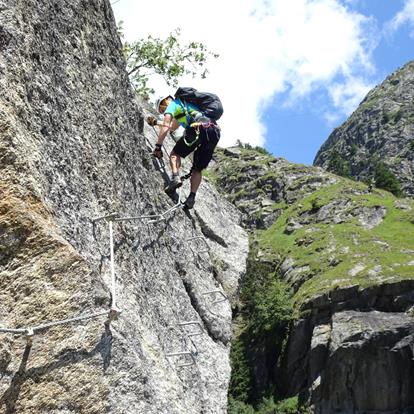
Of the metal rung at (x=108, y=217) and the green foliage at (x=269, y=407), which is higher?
the green foliage at (x=269, y=407)

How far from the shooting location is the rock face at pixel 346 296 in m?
43.5

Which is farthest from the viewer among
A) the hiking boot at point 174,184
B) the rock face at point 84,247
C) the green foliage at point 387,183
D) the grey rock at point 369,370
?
the green foliage at point 387,183

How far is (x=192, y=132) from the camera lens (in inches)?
406

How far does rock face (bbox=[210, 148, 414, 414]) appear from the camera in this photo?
43531mm

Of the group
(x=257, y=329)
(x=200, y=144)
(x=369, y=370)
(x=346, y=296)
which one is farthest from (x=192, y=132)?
(x=257, y=329)

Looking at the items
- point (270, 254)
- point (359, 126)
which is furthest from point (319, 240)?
point (359, 126)

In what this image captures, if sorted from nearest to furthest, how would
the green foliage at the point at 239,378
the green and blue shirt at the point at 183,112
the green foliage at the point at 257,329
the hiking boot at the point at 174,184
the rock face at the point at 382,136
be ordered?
the hiking boot at the point at 174,184
the green and blue shirt at the point at 183,112
the green foliage at the point at 239,378
the green foliage at the point at 257,329
the rock face at the point at 382,136

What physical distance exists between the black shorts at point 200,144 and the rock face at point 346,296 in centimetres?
3725

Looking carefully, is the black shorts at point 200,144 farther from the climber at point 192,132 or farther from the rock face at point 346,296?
the rock face at point 346,296

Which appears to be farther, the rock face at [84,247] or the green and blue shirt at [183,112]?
the green and blue shirt at [183,112]

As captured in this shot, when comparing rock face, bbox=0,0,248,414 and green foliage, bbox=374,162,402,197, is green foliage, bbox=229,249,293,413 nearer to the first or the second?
rock face, bbox=0,0,248,414

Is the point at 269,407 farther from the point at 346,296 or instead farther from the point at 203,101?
the point at 203,101

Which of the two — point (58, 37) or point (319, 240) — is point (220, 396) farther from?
point (319, 240)

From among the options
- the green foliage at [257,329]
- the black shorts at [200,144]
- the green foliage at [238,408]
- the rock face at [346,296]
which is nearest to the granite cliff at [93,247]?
the black shorts at [200,144]
